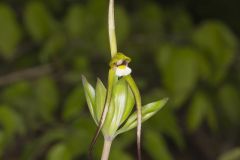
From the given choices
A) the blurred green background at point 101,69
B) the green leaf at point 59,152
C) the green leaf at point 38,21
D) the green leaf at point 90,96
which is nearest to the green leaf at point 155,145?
the blurred green background at point 101,69

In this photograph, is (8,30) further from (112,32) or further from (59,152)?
(112,32)

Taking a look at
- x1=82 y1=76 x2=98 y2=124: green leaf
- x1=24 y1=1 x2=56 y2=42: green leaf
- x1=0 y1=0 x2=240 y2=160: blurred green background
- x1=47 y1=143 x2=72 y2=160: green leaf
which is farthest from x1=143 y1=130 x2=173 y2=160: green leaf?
x1=82 y1=76 x2=98 y2=124: green leaf

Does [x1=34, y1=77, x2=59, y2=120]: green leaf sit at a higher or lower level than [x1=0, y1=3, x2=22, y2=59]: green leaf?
lower

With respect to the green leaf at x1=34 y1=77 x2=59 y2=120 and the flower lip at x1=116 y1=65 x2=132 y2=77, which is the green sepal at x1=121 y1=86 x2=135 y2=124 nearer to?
the flower lip at x1=116 y1=65 x2=132 y2=77

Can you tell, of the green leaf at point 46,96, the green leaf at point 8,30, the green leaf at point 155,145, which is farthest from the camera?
the green leaf at point 8,30

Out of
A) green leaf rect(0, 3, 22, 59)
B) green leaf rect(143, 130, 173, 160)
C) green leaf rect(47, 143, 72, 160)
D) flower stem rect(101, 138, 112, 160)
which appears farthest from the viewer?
green leaf rect(0, 3, 22, 59)

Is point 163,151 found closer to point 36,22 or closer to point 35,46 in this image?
point 36,22

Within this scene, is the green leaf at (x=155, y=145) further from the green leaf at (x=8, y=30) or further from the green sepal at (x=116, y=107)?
the green sepal at (x=116, y=107)

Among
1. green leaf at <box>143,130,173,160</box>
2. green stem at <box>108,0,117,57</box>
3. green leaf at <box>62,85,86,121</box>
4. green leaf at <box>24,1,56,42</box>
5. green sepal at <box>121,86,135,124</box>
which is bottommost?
green leaf at <box>143,130,173,160</box>
